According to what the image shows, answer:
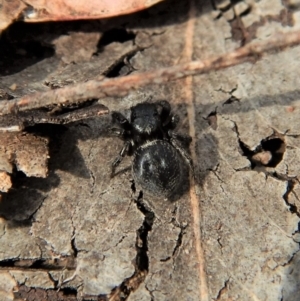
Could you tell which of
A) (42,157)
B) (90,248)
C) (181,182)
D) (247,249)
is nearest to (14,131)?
(42,157)

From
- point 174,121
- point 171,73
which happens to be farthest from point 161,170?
point 171,73

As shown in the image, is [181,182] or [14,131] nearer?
[14,131]

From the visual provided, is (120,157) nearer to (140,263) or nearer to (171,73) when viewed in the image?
(140,263)

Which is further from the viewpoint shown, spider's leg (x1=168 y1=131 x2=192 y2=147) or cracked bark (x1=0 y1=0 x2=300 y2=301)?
spider's leg (x1=168 y1=131 x2=192 y2=147)

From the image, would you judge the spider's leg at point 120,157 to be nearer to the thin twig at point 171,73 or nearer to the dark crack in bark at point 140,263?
the dark crack in bark at point 140,263

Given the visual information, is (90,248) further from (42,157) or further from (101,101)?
(101,101)

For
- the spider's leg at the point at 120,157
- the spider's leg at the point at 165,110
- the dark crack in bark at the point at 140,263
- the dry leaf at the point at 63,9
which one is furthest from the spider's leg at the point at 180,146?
the dry leaf at the point at 63,9

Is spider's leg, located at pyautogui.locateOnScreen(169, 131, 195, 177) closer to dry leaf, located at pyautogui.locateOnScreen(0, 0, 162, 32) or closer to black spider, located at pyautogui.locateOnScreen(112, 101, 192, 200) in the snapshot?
black spider, located at pyautogui.locateOnScreen(112, 101, 192, 200)

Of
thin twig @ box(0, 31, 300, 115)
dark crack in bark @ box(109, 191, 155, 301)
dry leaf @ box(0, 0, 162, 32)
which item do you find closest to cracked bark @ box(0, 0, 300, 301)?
dark crack in bark @ box(109, 191, 155, 301)
